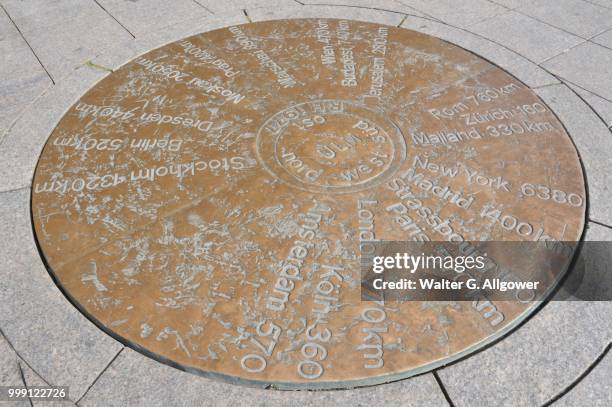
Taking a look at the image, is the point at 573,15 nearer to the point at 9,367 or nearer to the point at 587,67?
the point at 587,67

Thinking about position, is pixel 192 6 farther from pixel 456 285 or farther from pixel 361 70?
pixel 456 285

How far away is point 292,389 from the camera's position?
7.48ft

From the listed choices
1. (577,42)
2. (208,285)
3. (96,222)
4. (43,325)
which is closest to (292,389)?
(208,285)

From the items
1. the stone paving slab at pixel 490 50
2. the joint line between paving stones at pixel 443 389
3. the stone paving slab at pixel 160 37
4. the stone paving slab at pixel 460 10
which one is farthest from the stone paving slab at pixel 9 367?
the stone paving slab at pixel 460 10

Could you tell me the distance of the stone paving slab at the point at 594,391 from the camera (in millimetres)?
2268

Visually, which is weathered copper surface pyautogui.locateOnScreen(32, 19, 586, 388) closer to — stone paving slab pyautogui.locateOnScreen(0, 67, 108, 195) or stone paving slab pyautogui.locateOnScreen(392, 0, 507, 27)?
stone paving slab pyautogui.locateOnScreen(0, 67, 108, 195)

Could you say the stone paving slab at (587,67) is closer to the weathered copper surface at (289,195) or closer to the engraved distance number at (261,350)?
the weathered copper surface at (289,195)

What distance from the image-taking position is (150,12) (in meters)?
4.98

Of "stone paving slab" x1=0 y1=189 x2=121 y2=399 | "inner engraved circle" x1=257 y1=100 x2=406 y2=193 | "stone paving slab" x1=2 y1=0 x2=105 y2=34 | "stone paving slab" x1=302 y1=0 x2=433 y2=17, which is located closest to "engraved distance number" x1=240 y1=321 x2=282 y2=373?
"stone paving slab" x1=0 y1=189 x2=121 y2=399

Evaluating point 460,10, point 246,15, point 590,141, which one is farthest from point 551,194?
point 246,15

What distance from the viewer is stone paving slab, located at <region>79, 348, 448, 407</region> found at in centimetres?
225

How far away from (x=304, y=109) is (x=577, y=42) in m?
2.72

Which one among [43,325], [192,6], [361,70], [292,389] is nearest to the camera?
[292,389]

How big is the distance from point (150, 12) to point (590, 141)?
4.04 meters
